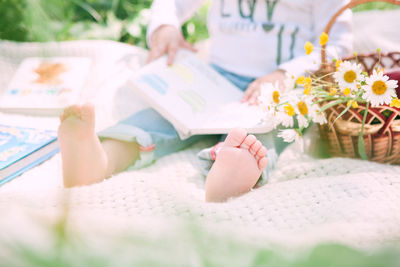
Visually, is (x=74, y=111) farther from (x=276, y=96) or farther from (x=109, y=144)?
(x=276, y=96)

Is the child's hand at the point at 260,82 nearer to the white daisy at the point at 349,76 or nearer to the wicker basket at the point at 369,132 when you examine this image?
the wicker basket at the point at 369,132

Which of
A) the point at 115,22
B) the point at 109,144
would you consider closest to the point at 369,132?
the point at 109,144

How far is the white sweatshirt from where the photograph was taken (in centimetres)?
97

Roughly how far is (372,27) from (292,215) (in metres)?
0.92

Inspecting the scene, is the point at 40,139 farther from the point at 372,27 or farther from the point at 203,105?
the point at 372,27

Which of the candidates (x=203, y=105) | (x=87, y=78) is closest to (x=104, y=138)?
(x=203, y=105)

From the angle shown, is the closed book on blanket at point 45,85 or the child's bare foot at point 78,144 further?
the closed book on blanket at point 45,85

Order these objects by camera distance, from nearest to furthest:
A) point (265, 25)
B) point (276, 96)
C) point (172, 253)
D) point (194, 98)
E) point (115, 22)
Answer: point (172, 253) < point (276, 96) < point (194, 98) < point (265, 25) < point (115, 22)

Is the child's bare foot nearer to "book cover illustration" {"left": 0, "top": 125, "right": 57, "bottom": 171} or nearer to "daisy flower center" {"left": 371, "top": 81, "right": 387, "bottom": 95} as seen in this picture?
"book cover illustration" {"left": 0, "top": 125, "right": 57, "bottom": 171}

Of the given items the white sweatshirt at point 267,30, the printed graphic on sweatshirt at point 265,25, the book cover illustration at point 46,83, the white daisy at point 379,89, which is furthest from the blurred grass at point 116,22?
the white daisy at point 379,89

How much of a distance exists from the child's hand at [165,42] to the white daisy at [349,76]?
498mm

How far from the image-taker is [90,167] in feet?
2.25

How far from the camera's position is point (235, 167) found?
2.03 feet

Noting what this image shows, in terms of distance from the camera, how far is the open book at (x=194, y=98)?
2.62 feet
